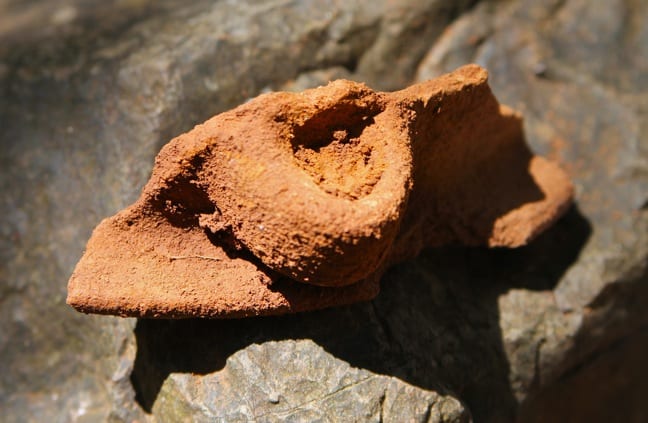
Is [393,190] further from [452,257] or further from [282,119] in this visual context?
[452,257]

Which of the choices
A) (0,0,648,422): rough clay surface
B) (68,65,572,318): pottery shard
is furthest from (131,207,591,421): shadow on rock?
(68,65,572,318): pottery shard

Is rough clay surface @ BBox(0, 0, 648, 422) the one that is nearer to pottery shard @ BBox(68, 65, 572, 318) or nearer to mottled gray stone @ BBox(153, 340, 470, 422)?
mottled gray stone @ BBox(153, 340, 470, 422)

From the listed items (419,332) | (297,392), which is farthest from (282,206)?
(419,332)

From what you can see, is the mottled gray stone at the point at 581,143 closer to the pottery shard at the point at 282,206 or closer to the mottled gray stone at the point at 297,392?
the mottled gray stone at the point at 297,392

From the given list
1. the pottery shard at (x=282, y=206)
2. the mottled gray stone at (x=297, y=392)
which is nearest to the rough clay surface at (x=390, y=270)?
the mottled gray stone at (x=297, y=392)

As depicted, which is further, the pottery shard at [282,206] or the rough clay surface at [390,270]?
the rough clay surface at [390,270]

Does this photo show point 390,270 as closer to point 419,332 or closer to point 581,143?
point 419,332

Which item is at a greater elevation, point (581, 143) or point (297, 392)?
point (581, 143)
